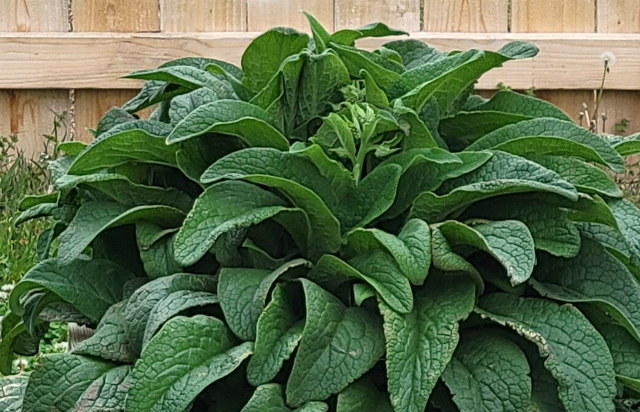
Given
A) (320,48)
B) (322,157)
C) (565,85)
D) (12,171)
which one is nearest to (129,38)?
(12,171)

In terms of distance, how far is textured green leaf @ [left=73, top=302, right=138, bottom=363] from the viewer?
1362 mm

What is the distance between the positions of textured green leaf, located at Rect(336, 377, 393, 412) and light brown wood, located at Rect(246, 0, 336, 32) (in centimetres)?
290

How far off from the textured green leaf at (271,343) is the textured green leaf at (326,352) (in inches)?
0.9

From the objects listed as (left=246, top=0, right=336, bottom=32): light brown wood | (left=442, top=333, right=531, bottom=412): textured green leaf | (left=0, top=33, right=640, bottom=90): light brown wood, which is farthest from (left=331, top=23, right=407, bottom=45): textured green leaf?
(left=246, top=0, right=336, bottom=32): light brown wood

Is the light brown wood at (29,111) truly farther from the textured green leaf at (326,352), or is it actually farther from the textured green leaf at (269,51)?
the textured green leaf at (326,352)

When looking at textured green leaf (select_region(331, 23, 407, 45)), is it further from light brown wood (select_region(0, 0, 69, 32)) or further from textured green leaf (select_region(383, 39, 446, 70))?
light brown wood (select_region(0, 0, 69, 32))

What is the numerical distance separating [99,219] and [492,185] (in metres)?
0.59

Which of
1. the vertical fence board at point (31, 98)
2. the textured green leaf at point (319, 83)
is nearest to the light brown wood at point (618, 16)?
the vertical fence board at point (31, 98)

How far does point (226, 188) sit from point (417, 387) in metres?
0.38

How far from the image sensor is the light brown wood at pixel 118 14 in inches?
157

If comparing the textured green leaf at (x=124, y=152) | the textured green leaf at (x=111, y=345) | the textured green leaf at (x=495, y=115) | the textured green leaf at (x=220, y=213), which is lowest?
the textured green leaf at (x=111, y=345)

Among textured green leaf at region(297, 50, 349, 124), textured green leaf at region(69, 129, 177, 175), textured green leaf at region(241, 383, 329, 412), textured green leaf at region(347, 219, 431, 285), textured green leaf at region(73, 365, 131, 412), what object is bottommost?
textured green leaf at region(73, 365, 131, 412)

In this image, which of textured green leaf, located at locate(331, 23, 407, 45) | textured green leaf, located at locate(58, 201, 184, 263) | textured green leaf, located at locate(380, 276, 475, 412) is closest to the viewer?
textured green leaf, located at locate(380, 276, 475, 412)

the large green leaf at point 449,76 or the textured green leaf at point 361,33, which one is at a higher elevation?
the textured green leaf at point 361,33
